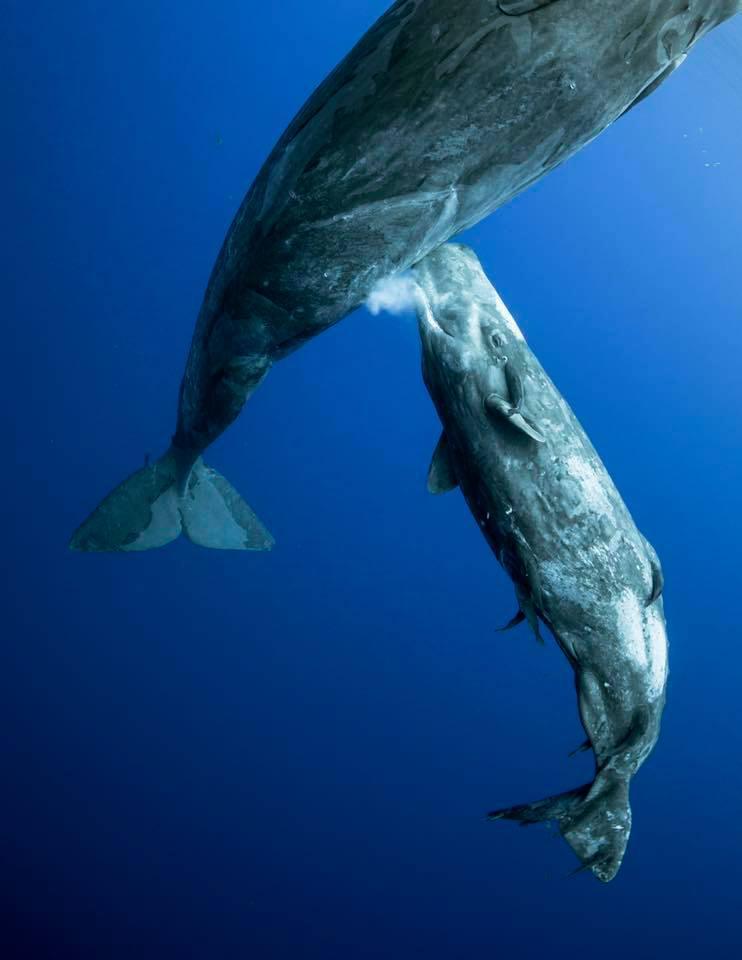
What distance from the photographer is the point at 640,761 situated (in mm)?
4250

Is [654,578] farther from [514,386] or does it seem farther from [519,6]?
[519,6]

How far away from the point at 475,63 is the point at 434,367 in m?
1.46

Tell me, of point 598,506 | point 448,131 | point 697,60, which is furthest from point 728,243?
point 448,131

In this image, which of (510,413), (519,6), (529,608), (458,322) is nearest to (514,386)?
(510,413)

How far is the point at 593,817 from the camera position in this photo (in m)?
4.32

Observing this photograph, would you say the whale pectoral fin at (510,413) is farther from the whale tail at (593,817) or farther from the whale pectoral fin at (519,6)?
the whale tail at (593,817)

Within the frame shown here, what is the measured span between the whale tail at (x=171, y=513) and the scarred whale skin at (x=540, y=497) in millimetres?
2363

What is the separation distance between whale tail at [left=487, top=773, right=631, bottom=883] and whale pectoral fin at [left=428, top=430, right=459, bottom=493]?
1.89m

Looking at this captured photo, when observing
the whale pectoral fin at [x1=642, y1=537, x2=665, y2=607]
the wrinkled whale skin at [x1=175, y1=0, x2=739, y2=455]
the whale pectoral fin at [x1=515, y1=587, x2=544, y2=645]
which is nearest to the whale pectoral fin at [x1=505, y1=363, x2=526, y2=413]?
the wrinkled whale skin at [x1=175, y1=0, x2=739, y2=455]

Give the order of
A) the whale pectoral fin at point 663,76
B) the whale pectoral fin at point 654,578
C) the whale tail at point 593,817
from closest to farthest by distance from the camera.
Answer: the whale pectoral fin at point 663,76, the whale pectoral fin at point 654,578, the whale tail at point 593,817

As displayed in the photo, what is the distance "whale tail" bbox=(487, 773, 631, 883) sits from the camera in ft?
14.0

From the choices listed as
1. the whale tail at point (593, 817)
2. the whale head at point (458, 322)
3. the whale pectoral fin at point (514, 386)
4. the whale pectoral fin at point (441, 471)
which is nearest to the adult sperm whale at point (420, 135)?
the whale head at point (458, 322)

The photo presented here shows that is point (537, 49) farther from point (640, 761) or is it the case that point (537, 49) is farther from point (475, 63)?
point (640, 761)

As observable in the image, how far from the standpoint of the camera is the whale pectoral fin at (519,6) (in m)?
2.52
